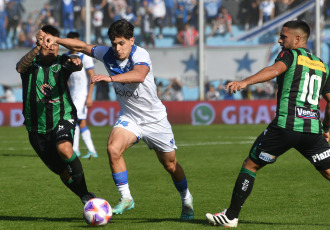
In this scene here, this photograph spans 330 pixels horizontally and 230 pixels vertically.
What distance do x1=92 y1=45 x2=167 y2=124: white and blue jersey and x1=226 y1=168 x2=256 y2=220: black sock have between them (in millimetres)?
1330

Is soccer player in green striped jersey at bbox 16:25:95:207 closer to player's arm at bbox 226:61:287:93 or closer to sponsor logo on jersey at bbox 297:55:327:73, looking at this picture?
player's arm at bbox 226:61:287:93

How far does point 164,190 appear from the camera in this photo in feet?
30.2

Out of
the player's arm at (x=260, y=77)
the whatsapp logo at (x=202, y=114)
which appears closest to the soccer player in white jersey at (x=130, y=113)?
the player's arm at (x=260, y=77)

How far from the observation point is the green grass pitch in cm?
684

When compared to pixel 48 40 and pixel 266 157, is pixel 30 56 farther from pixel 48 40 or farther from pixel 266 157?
pixel 266 157

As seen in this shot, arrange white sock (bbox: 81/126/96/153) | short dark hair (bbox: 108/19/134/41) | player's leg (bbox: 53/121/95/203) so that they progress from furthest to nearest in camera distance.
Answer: white sock (bbox: 81/126/96/153), player's leg (bbox: 53/121/95/203), short dark hair (bbox: 108/19/134/41)

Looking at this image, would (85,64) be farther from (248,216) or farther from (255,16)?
(255,16)

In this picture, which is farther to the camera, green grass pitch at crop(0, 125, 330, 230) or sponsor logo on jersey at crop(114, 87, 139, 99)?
sponsor logo on jersey at crop(114, 87, 139, 99)

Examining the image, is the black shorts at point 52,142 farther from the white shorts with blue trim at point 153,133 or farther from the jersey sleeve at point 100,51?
the jersey sleeve at point 100,51

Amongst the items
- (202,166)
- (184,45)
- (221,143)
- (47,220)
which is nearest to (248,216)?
(47,220)

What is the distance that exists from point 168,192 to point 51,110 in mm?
2416

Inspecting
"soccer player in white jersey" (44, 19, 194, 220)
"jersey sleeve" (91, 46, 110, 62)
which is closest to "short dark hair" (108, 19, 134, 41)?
"soccer player in white jersey" (44, 19, 194, 220)

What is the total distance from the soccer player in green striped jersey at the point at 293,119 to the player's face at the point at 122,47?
1.66 metres

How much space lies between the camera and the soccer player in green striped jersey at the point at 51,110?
727 centimetres
